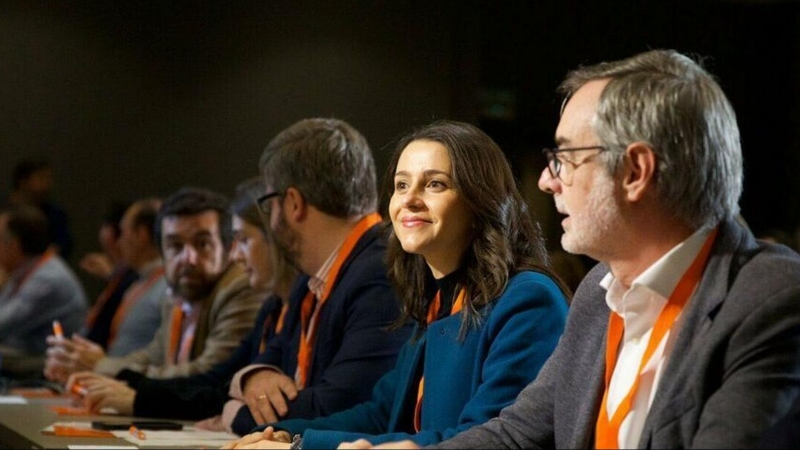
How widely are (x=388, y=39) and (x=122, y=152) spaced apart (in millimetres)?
2892

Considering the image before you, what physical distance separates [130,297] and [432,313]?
345 centimetres

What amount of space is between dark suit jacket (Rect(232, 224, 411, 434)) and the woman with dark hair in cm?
33

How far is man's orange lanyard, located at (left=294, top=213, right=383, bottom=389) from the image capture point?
141 inches

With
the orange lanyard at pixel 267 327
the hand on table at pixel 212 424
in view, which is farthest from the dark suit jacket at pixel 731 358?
the orange lanyard at pixel 267 327

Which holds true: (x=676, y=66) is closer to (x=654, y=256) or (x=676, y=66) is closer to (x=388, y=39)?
(x=654, y=256)

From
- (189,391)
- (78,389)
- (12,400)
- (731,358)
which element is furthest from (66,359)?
Answer: (731,358)

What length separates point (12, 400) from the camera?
14.7 ft

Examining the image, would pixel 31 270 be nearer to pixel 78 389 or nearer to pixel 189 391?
pixel 78 389

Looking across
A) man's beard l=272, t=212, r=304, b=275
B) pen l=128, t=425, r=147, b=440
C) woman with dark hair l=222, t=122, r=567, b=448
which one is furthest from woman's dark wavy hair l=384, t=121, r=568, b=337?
pen l=128, t=425, r=147, b=440

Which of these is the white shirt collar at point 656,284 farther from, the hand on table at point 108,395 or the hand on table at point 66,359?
the hand on table at point 66,359

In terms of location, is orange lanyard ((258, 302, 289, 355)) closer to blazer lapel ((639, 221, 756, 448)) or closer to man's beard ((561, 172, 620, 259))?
man's beard ((561, 172, 620, 259))

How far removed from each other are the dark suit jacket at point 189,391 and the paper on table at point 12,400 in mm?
393

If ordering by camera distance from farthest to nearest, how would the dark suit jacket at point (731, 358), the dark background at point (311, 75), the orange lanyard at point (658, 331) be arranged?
1. the dark background at point (311, 75)
2. the orange lanyard at point (658, 331)
3. the dark suit jacket at point (731, 358)

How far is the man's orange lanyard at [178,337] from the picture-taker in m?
4.78
